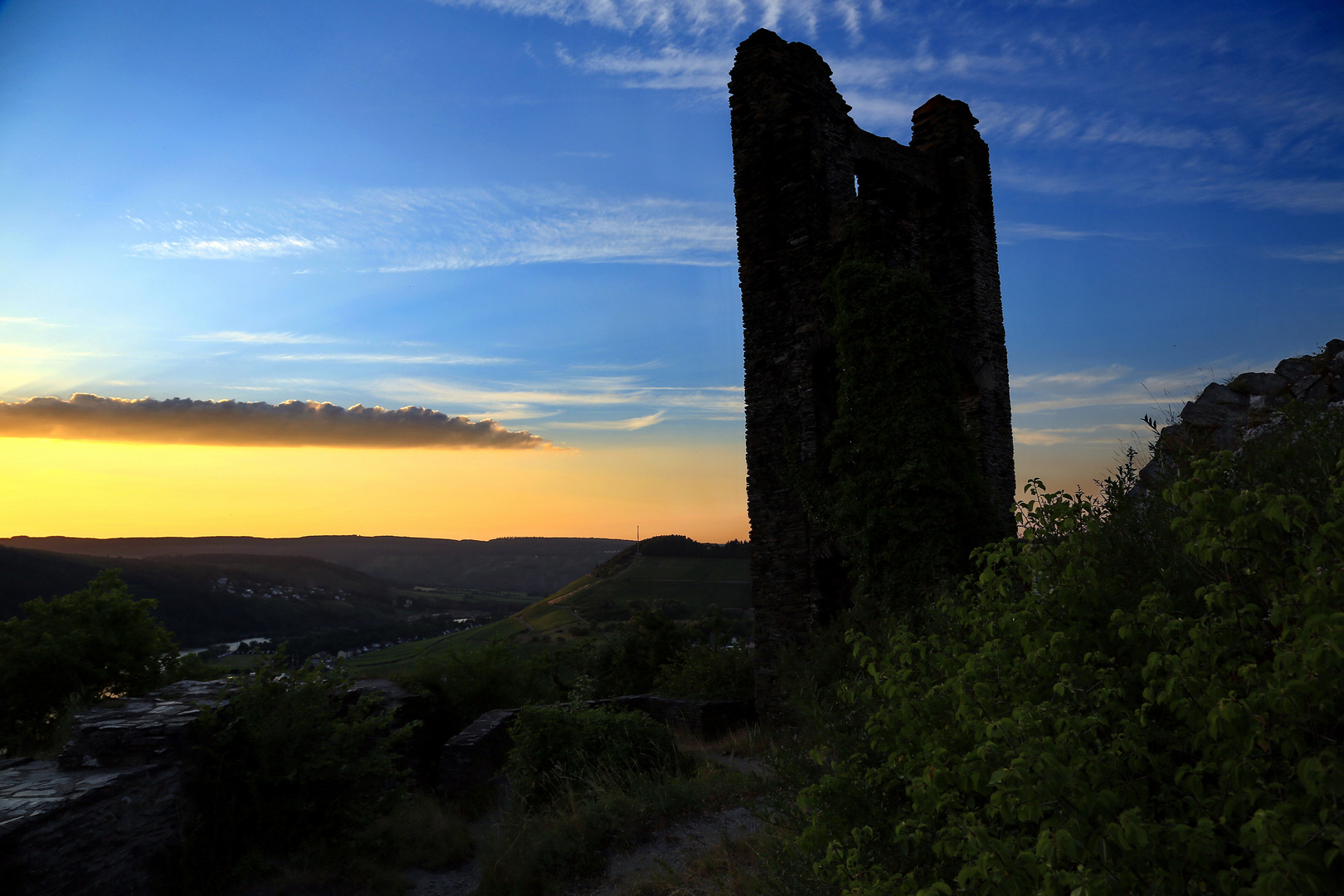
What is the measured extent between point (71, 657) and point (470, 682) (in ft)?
21.1

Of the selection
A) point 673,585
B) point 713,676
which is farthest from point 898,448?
point 673,585

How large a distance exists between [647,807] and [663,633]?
10.9 m

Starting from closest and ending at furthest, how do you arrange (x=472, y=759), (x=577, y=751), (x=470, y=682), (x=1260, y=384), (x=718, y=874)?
(x=718, y=874) → (x=577, y=751) → (x=472, y=759) → (x=1260, y=384) → (x=470, y=682)

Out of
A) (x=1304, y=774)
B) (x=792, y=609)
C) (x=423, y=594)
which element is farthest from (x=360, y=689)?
(x=423, y=594)

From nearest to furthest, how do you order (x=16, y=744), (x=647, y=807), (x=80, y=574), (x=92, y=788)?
1. (x=92, y=788)
2. (x=647, y=807)
3. (x=16, y=744)
4. (x=80, y=574)

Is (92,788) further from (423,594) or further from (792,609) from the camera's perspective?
(423,594)

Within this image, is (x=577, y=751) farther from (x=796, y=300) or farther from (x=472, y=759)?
(x=796, y=300)

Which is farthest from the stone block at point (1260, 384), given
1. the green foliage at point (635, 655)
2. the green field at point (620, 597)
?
the green field at point (620, 597)

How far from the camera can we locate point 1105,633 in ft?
12.0

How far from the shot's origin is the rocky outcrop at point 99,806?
5.81 metres

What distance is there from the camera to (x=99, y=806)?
21.1ft

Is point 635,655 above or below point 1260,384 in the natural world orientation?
below

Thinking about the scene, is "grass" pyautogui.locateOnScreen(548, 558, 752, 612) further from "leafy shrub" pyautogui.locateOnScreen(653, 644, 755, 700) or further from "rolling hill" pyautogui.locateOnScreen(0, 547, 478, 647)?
"leafy shrub" pyautogui.locateOnScreen(653, 644, 755, 700)

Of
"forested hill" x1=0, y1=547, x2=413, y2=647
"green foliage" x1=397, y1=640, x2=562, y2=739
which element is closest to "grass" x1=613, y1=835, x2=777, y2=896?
"green foliage" x1=397, y1=640, x2=562, y2=739
